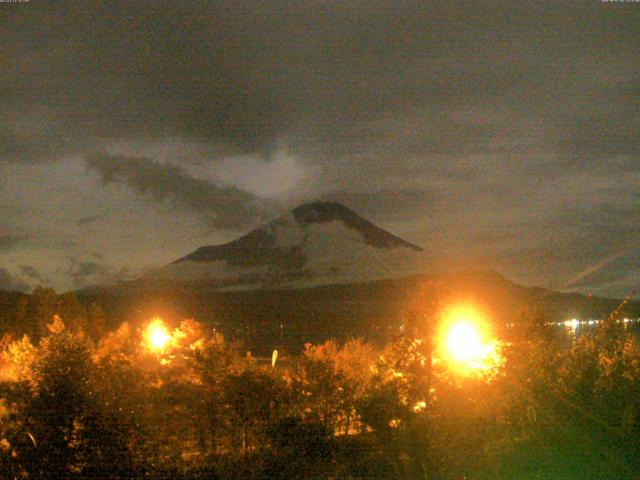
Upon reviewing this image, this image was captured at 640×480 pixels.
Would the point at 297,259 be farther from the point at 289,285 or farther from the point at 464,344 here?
the point at 464,344

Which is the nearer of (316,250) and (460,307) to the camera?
(460,307)

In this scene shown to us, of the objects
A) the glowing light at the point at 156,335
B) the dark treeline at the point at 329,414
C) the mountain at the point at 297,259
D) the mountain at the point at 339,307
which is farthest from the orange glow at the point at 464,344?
the mountain at the point at 297,259

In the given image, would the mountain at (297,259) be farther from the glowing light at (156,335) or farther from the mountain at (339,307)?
the glowing light at (156,335)

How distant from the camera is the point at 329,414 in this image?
9523 mm

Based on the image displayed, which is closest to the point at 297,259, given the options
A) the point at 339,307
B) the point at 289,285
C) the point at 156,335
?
the point at 289,285

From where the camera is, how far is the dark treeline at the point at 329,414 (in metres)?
7.18

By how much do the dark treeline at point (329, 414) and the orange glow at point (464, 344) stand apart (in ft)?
0.45

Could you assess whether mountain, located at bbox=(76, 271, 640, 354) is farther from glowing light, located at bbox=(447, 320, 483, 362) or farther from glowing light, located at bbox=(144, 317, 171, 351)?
glowing light, located at bbox=(144, 317, 171, 351)

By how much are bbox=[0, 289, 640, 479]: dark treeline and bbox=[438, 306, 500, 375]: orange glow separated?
0.14m

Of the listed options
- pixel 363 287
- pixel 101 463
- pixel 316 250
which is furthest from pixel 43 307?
pixel 316 250

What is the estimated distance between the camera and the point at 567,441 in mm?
8266

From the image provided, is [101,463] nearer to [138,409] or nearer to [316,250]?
[138,409]

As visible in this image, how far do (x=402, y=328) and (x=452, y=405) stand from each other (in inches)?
65.9

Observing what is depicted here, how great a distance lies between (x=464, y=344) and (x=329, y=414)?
2.39 meters
